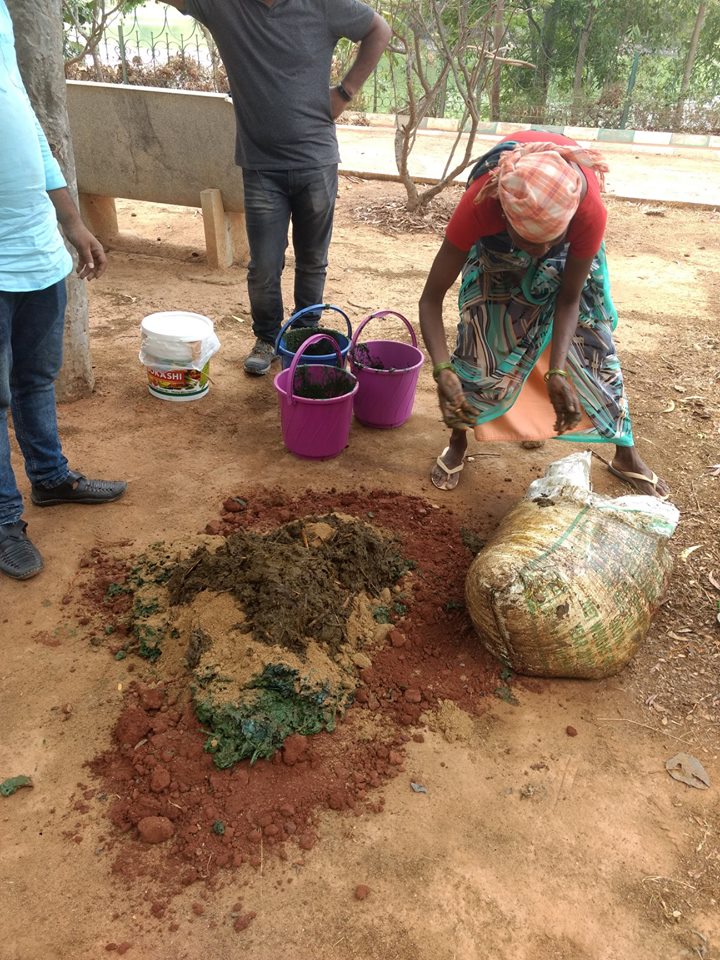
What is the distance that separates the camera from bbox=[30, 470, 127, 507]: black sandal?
2.83m

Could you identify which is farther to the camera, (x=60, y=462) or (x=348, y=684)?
(x=60, y=462)

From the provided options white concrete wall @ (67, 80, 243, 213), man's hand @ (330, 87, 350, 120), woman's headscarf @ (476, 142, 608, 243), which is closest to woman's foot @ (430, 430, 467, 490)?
woman's headscarf @ (476, 142, 608, 243)

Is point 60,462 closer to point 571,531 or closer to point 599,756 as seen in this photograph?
point 571,531

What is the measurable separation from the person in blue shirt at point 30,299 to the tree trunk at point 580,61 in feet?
35.5

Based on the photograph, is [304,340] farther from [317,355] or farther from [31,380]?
[31,380]

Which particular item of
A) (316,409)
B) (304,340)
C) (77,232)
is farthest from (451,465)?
(77,232)

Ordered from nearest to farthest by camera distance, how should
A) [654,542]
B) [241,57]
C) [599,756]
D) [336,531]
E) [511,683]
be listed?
[599,756] < [511,683] < [654,542] < [336,531] < [241,57]

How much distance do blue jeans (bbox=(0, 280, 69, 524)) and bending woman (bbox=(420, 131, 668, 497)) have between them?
132cm

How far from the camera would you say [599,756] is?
200 centimetres

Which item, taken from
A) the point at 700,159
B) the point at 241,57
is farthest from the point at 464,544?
the point at 700,159

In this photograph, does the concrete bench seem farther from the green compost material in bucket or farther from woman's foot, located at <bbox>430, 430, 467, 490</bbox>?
woman's foot, located at <bbox>430, 430, 467, 490</bbox>

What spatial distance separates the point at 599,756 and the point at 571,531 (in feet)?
2.19

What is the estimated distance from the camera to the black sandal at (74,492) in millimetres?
2828

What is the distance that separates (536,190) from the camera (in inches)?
80.9
